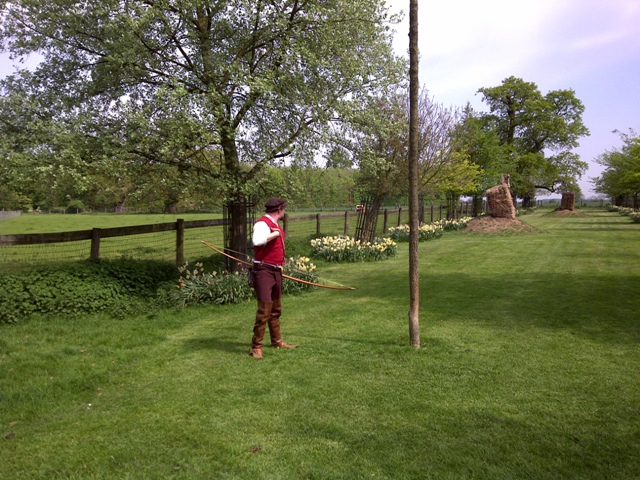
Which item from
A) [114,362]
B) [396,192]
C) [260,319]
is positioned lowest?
[114,362]

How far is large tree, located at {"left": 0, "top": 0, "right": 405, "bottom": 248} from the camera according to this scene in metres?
7.65

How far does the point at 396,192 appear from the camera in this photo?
1709 cm

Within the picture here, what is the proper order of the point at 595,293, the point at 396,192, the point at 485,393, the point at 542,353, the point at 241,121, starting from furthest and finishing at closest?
the point at 396,192 < the point at 241,121 < the point at 595,293 < the point at 542,353 < the point at 485,393

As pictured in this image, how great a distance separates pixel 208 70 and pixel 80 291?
14.2 feet

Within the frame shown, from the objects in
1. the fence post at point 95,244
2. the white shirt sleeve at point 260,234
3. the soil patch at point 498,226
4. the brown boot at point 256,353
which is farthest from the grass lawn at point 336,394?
the soil patch at point 498,226

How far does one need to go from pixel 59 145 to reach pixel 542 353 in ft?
24.4

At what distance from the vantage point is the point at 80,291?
7.41 m

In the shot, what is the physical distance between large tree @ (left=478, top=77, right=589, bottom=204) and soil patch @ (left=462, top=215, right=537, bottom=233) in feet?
87.6

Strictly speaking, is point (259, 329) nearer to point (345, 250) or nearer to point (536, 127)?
point (345, 250)

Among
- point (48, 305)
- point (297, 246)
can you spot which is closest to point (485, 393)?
point (48, 305)

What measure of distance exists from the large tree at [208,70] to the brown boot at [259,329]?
10.9ft

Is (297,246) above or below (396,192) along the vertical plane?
below

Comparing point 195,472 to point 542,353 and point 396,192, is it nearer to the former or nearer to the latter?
point 542,353

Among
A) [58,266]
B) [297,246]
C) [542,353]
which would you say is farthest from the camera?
[297,246]
